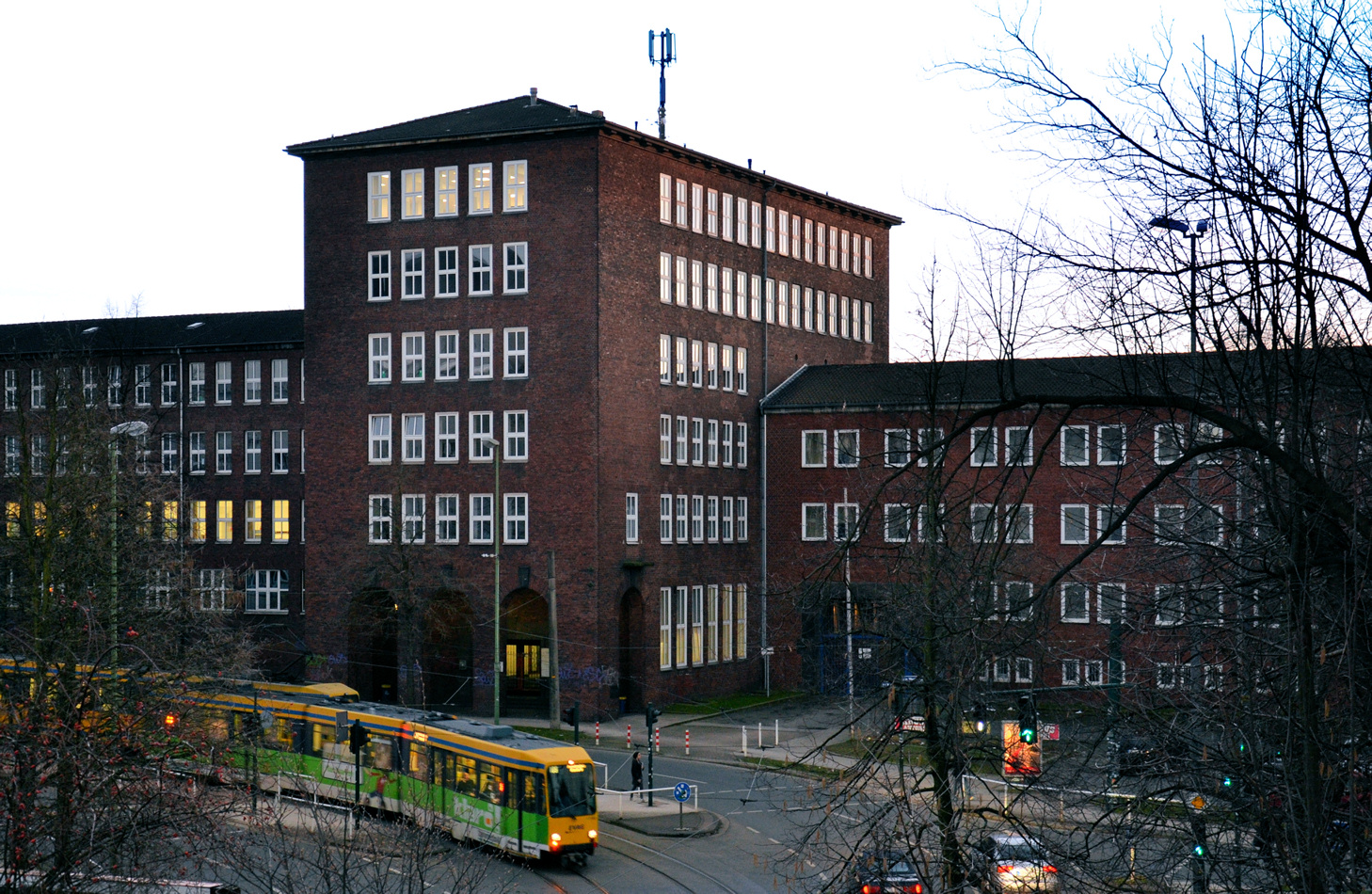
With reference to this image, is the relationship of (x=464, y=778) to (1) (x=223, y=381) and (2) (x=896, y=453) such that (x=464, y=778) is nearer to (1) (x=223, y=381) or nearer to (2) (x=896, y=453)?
(2) (x=896, y=453)

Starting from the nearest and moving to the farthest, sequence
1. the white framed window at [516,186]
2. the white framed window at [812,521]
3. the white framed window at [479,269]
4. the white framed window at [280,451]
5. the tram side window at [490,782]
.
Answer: the tram side window at [490,782] < the white framed window at [516,186] < the white framed window at [479,269] < the white framed window at [812,521] < the white framed window at [280,451]

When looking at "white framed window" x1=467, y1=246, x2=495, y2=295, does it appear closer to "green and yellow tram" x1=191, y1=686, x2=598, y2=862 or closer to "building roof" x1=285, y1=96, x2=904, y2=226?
"building roof" x1=285, y1=96, x2=904, y2=226

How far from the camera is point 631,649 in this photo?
53.2 metres

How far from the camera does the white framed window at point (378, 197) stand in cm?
5428

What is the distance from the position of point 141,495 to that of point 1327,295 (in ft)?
118

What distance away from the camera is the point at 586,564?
50.2 meters

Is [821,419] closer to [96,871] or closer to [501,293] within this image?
[501,293]

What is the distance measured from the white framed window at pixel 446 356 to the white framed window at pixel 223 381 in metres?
19.8

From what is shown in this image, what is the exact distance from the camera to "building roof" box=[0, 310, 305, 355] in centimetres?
6819

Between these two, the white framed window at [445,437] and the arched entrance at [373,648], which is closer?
the arched entrance at [373,648]

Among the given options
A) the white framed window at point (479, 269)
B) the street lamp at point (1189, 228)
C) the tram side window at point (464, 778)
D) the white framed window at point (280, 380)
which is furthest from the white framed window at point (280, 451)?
the street lamp at point (1189, 228)

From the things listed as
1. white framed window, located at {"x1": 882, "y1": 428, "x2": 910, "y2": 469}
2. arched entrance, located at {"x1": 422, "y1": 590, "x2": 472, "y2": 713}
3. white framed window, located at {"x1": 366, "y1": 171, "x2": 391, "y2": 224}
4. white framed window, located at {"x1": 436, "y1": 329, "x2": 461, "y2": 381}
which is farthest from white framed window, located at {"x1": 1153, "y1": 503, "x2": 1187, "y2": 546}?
white framed window, located at {"x1": 366, "y1": 171, "x2": 391, "y2": 224}

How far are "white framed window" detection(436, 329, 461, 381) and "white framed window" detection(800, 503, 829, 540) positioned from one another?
51.2ft

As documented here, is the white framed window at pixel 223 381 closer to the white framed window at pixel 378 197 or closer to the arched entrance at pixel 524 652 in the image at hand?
the white framed window at pixel 378 197
